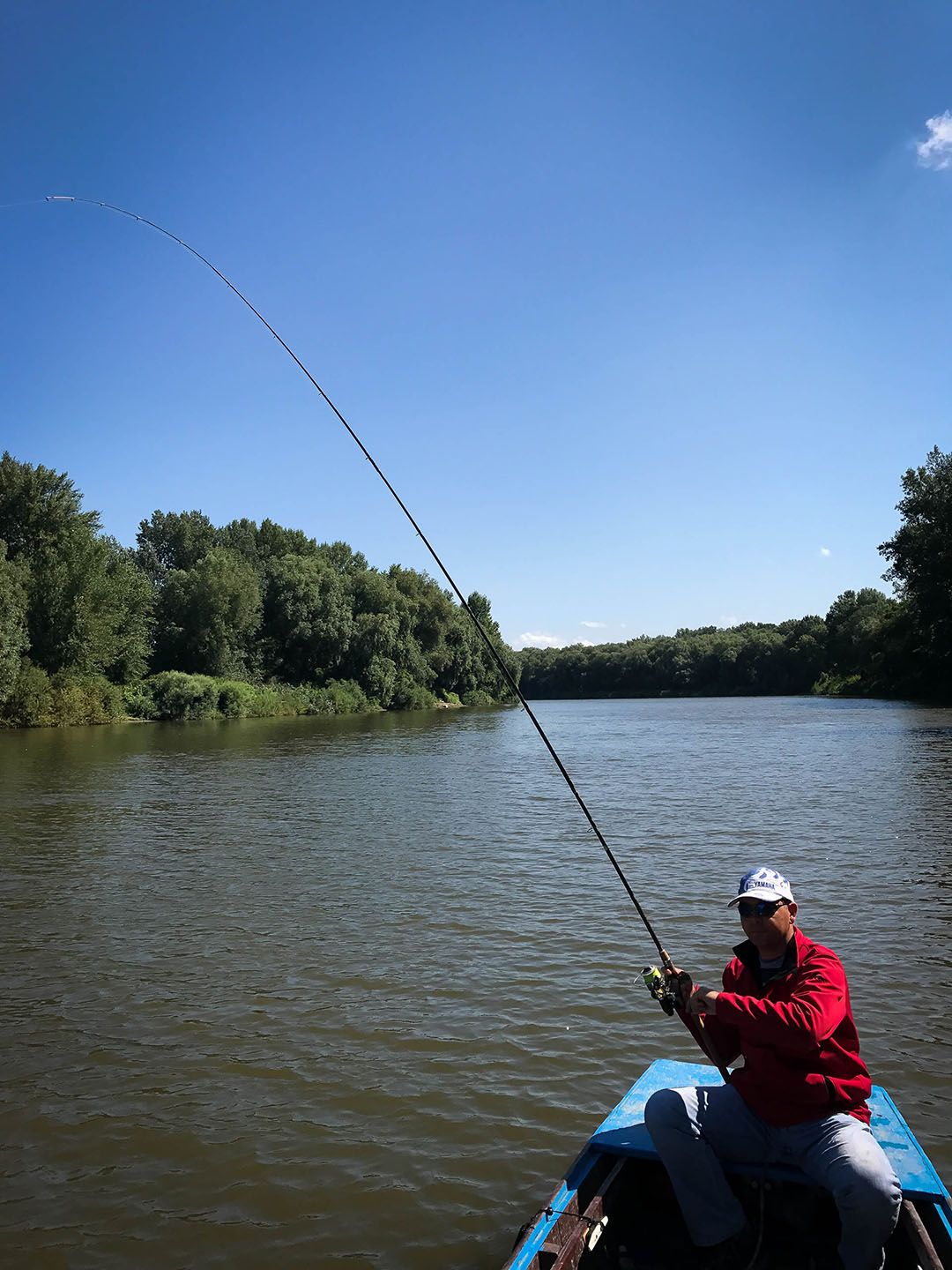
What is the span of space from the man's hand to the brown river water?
182cm

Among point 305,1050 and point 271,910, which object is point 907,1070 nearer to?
point 305,1050

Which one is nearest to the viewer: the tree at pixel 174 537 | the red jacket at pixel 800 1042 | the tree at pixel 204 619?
the red jacket at pixel 800 1042

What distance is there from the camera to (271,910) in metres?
12.0

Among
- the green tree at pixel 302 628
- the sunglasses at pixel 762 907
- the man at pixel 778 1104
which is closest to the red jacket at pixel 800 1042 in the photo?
the man at pixel 778 1104

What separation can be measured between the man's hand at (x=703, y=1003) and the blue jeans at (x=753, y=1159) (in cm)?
48

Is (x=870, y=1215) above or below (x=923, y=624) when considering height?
below

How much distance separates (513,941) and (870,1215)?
6.72m

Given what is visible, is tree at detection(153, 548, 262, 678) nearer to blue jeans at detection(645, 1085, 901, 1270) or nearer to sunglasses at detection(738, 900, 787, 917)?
blue jeans at detection(645, 1085, 901, 1270)

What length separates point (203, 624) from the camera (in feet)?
244

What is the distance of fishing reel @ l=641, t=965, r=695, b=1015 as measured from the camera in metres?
4.69

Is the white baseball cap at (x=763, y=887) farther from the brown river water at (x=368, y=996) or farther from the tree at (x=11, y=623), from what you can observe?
the tree at (x=11, y=623)

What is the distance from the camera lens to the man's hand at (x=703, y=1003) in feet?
14.4

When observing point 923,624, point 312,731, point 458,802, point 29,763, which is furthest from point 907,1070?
point 923,624

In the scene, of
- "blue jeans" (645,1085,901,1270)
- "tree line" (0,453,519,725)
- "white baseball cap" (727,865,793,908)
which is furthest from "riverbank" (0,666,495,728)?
"white baseball cap" (727,865,793,908)
